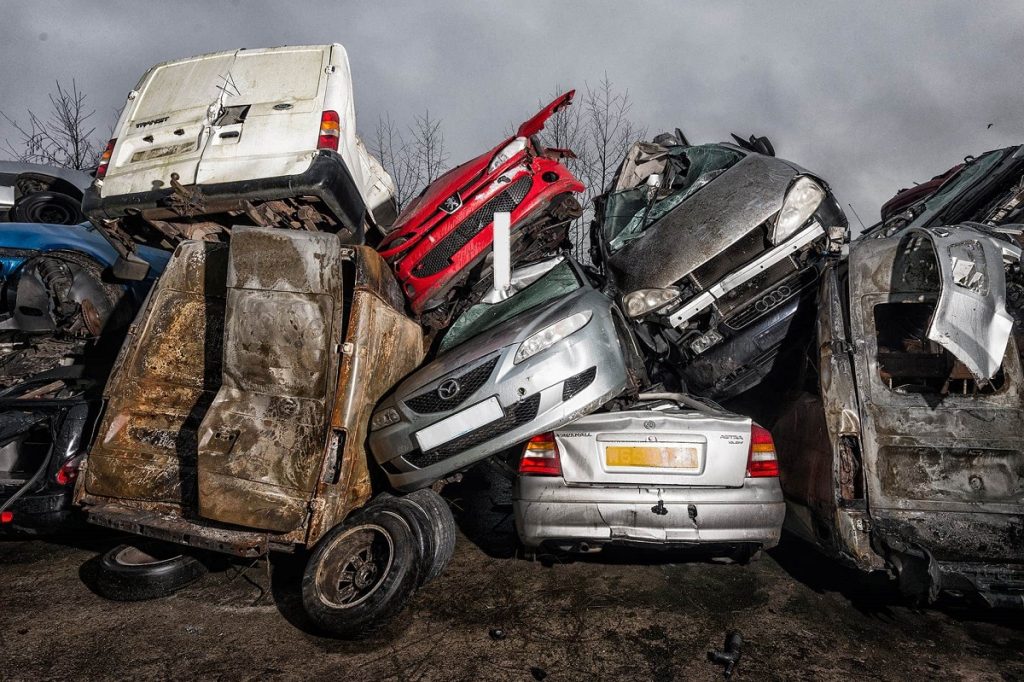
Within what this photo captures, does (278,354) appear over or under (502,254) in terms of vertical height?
under

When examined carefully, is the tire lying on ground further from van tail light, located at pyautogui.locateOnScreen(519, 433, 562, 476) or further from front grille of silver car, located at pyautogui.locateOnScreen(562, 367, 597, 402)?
front grille of silver car, located at pyautogui.locateOnScreen(562, 367, 597, 402)

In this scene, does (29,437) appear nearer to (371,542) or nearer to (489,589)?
(371,542)

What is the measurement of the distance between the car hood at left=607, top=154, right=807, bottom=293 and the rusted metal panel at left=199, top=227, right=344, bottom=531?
245cm

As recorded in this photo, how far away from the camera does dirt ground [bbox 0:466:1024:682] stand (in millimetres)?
2639

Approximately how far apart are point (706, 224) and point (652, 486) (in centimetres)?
235

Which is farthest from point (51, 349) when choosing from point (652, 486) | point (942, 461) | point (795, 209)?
point (942, 461)

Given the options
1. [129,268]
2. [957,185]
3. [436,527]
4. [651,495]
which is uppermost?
[957,185]

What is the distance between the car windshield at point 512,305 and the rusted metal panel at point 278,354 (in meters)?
1.00

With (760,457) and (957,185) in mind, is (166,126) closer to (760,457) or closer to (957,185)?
(760,457)

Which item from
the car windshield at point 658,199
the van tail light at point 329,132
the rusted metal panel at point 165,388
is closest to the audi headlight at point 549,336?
the car windshield at point 658,199

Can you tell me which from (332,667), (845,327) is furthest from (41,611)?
(845,327)

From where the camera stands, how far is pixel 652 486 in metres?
3.16

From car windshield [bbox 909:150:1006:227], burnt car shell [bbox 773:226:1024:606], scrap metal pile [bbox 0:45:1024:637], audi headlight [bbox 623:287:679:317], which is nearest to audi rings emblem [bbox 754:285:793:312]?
scrap metal pile [bbox 0:45:1024:637]

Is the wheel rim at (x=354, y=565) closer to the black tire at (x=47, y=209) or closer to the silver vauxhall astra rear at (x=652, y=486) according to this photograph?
the silver vauxhall astra rear at (x=652, y=486)
